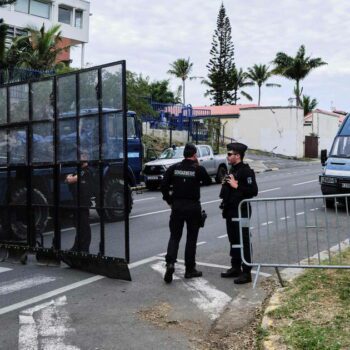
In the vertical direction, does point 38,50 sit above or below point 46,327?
above

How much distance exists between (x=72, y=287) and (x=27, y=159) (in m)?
2.38

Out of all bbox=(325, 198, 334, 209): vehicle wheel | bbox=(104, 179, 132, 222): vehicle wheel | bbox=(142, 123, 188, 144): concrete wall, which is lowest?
bbox=(325, 198, 334, 209): vehicle wheel

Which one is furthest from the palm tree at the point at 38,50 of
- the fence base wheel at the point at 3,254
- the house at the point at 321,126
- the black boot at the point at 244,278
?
the house at the point at 321,126

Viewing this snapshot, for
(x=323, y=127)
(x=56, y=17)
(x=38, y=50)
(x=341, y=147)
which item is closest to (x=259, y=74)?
(x=323, y=127)

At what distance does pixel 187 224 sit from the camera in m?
6.66

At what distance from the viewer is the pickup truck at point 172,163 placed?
19.2 meters

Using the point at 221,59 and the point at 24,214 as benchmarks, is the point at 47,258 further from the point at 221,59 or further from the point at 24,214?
the point at 221,59

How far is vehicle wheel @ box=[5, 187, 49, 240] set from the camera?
24.6 feet

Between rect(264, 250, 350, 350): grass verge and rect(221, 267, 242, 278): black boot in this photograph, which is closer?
rect(264, 250, 350, 350): grass verge

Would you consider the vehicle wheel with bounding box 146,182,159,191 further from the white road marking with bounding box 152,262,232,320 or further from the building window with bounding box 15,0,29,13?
the building window with bounding box 15,0,29,13

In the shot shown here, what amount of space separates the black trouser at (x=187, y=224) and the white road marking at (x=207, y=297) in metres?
0.32

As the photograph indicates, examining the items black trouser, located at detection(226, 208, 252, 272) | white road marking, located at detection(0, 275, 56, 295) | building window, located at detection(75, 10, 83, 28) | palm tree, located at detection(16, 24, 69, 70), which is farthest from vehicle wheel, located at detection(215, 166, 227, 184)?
building window, located at detection(75, 10, 83, 28)

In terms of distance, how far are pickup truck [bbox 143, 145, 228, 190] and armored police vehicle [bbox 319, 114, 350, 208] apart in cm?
633

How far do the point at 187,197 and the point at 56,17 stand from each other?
152 ft
